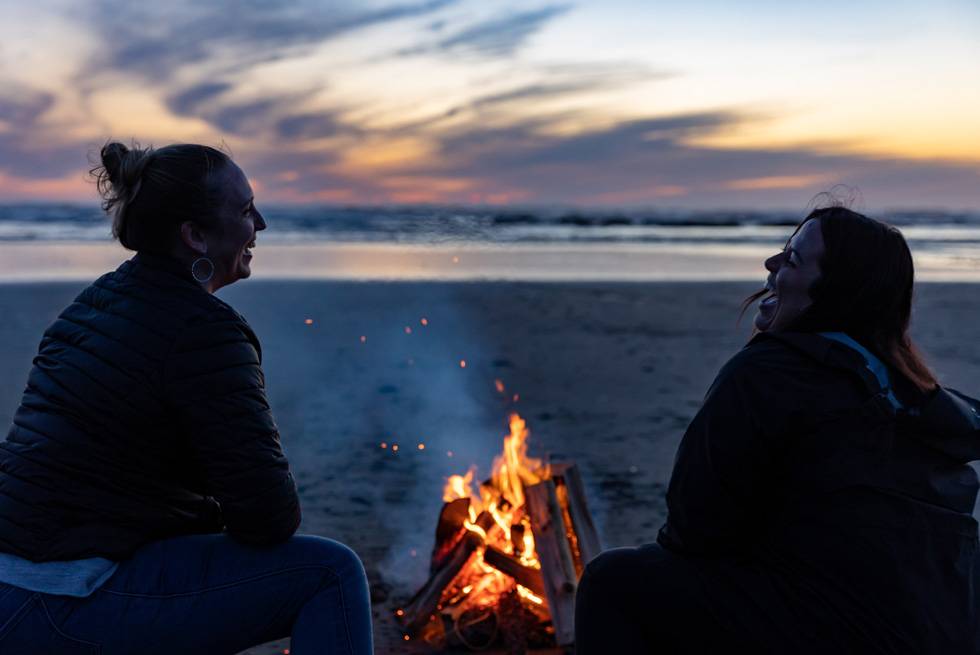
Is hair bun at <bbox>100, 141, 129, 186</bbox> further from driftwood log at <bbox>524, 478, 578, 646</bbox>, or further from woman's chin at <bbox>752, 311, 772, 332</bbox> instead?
driftwood log at <bbox>524, 478, 578, 646</bbox>

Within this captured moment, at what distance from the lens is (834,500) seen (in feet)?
7.97

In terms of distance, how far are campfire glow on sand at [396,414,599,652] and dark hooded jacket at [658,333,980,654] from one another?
1810mm

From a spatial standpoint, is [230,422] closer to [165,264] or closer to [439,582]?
[165,264]

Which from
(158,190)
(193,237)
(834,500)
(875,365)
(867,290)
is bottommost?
(834,500)

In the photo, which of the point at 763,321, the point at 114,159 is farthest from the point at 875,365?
the point at 114,159

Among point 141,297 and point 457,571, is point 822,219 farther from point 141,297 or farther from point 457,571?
point 457,571

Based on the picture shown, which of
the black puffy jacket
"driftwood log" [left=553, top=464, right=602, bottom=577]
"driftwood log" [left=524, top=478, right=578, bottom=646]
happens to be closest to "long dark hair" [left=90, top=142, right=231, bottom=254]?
the black puffy jacket

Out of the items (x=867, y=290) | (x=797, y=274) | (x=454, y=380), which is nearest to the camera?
(x=867, y=290)

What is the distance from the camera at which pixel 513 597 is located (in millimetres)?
4523

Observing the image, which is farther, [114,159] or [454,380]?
[454,380]

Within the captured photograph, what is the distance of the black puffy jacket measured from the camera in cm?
237

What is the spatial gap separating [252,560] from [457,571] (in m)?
2.17

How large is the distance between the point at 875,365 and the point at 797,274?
0.34m

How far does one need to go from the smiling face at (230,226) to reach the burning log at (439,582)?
219cm
